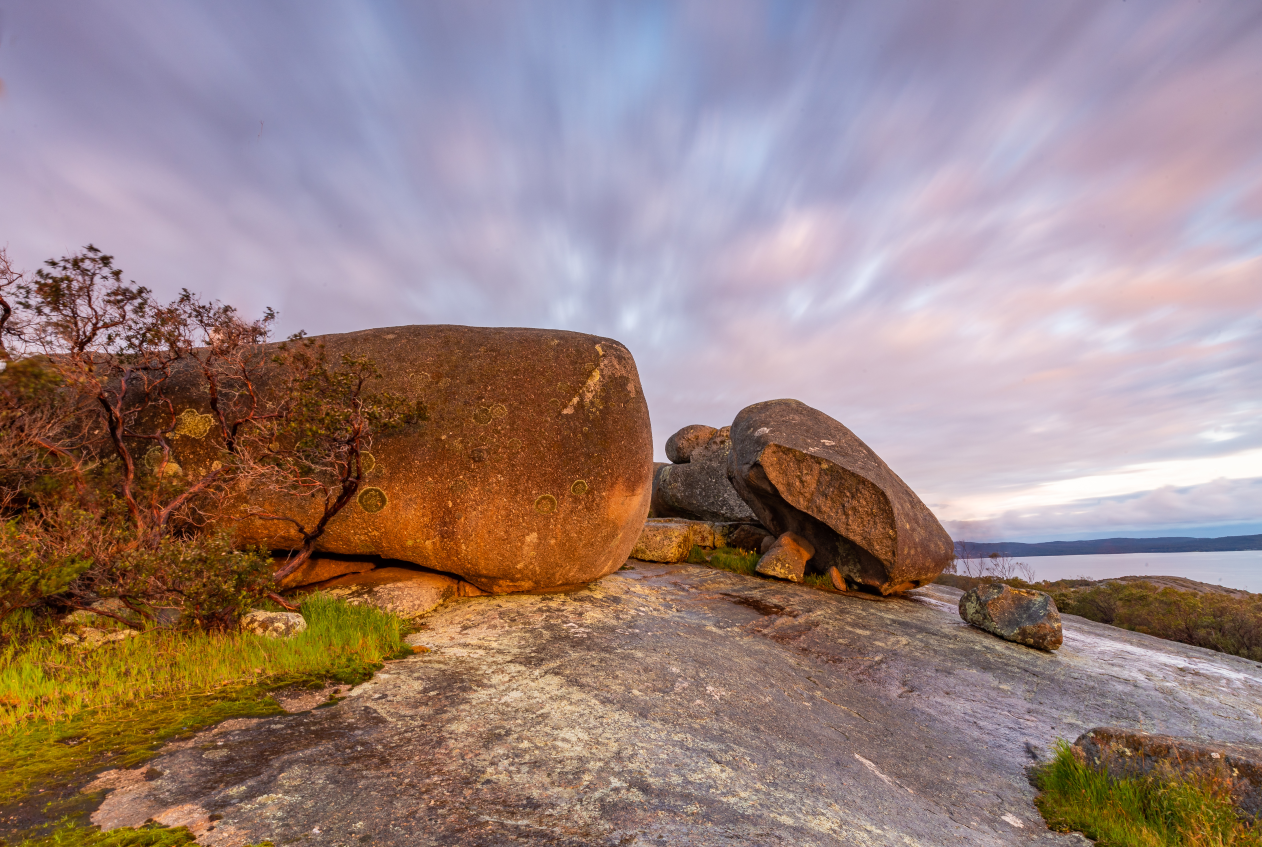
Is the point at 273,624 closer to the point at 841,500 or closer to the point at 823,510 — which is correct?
the point at 823,510

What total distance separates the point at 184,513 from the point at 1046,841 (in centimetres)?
921

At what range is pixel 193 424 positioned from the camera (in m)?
7.82

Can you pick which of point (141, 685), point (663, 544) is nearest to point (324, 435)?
point (141, 685)

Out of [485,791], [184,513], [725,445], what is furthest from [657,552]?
[485,791]

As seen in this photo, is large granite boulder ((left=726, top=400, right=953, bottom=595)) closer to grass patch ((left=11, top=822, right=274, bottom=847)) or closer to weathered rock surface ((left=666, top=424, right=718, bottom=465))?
weathered rock surface ((left=666, top=424, right=718, bottom=465))

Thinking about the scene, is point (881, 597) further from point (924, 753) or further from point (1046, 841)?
point (1046, 841)

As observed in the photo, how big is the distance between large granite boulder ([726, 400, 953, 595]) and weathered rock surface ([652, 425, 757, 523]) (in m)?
4.24

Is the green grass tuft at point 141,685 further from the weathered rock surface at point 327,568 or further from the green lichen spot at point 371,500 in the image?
the weathered rock surface at point 327,568

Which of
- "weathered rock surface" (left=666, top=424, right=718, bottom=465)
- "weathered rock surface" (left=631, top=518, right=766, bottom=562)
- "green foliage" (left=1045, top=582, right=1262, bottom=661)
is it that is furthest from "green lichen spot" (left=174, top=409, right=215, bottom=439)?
"green foliage" (left=1045, top=582, right=1262, bottom=661)

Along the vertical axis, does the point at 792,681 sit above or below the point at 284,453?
below

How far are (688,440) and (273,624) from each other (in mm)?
14525

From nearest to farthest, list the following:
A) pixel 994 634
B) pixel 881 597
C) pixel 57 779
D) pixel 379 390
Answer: pixel 57 779 < pixel 379 390 < pixel 994 634 < pixel 881 597

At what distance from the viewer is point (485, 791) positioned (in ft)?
10.7

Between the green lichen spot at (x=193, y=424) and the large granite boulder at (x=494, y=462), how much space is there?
0.09 feet
